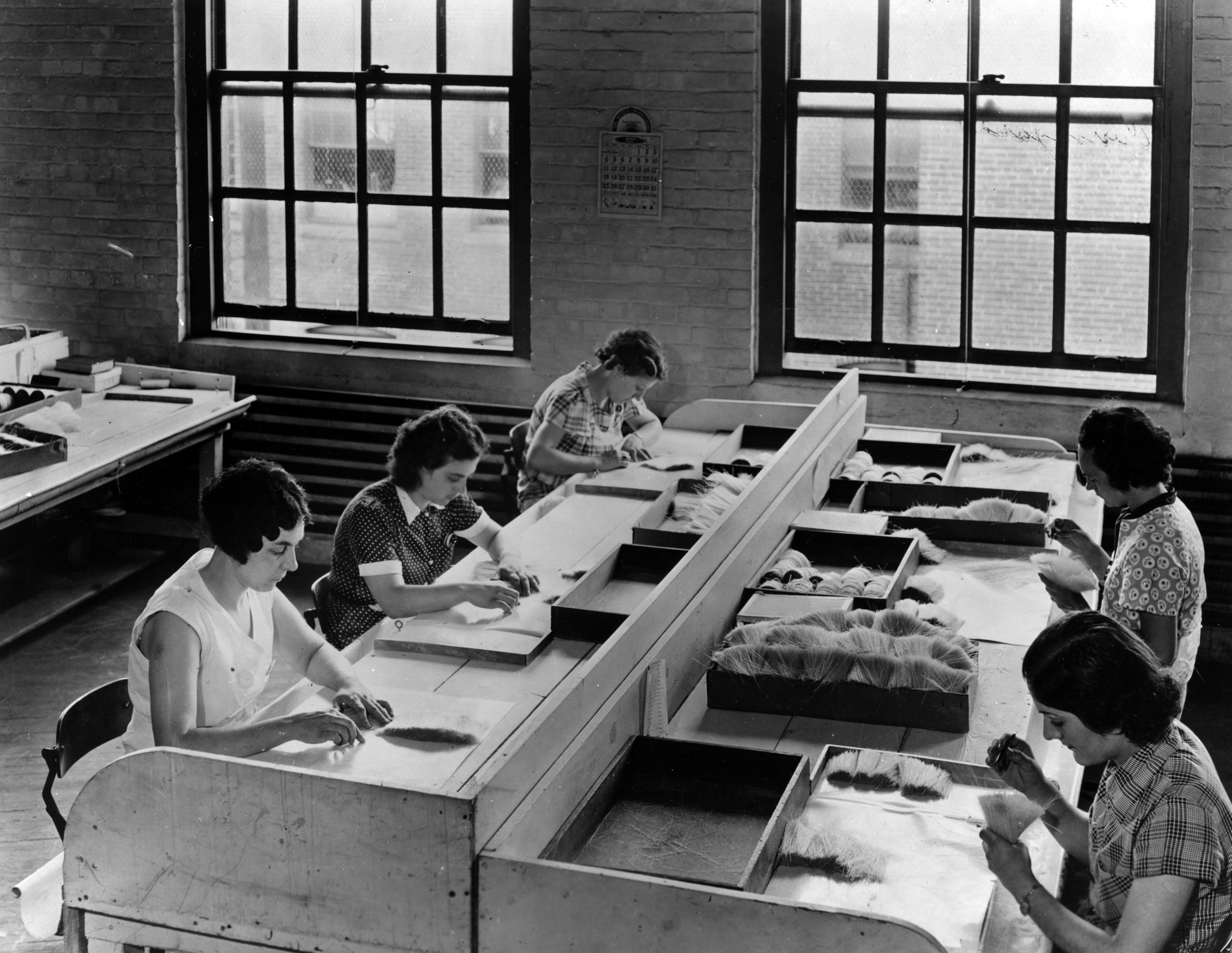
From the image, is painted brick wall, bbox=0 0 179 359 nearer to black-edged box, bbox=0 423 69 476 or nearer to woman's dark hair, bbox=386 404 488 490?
black-edged box, bbox=0 423 69 476

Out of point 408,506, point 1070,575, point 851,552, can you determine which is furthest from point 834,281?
point 408,506

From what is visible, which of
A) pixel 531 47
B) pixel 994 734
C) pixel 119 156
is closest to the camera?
pixel 994 734

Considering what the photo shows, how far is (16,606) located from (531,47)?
11.6 feet

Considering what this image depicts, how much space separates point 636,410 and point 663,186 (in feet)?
4.11

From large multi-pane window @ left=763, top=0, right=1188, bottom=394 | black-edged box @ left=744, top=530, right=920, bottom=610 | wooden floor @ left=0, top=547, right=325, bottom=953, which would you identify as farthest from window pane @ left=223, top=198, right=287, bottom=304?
black-edged box @ left=744, top=530, right=920, bottom=610

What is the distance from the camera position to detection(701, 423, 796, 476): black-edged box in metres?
5.95

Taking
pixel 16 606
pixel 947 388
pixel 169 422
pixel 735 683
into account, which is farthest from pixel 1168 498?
pixel 16 606

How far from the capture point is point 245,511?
127 inches

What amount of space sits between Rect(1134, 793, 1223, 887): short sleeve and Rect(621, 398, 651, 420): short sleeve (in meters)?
3.97

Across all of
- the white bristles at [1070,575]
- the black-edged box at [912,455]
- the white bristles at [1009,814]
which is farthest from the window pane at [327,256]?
the white bristles at [1009,814]

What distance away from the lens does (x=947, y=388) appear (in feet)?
22.3

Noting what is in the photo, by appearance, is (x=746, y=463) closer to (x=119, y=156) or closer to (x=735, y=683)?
(x=735, y=683)

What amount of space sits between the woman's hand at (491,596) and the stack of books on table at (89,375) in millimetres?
3742

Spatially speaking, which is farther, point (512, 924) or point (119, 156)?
point (119, 156)
